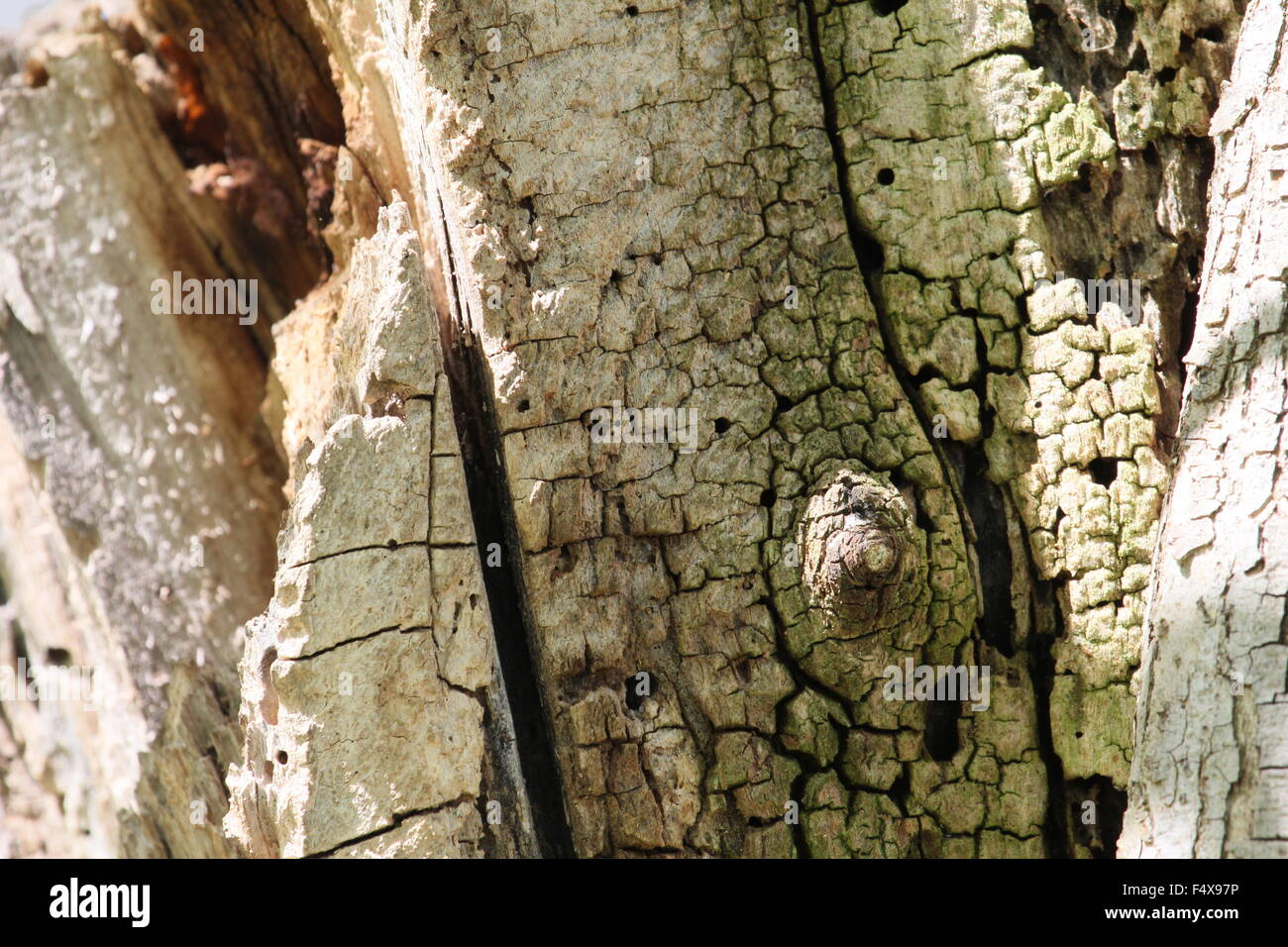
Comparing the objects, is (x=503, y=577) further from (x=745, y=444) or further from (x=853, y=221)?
(x=853, y=221)

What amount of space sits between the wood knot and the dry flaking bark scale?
11 millimetres

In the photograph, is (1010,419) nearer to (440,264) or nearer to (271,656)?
(440,264)

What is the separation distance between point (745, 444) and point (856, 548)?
0.36 m

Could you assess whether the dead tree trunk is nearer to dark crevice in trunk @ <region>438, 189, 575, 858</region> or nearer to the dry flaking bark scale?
the dry flaking bark scale

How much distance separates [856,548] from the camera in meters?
2.27

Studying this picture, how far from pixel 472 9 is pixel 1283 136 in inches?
67.5

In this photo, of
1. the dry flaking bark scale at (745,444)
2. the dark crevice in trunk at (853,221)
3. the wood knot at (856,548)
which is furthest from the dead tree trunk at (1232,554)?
the dark crevice in trunk at (853,221)

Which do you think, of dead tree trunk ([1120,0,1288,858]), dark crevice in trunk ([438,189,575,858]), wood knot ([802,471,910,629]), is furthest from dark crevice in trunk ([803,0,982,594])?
dark crevice in trunk ([438,189,575,858])

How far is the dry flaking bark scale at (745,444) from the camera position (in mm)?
2355

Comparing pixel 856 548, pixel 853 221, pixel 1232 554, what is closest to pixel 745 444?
pixel 856 548

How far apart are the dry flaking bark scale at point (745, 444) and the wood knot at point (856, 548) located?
0.4 inches

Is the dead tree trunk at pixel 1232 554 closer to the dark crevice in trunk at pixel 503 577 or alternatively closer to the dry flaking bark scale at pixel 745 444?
the dry flaking bark scale at pixel 745 444

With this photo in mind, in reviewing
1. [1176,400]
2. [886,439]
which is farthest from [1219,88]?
[886,439]

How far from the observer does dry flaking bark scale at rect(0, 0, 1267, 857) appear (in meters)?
2.36
